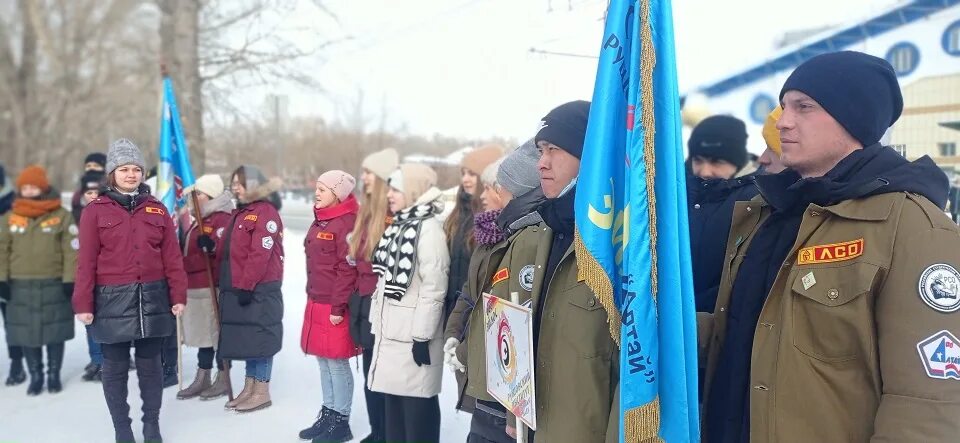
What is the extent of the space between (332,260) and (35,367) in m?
3.23

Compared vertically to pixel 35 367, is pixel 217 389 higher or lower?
lower

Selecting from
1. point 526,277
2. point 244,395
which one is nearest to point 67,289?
point 244,395

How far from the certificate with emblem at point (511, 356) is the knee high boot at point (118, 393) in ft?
9.67

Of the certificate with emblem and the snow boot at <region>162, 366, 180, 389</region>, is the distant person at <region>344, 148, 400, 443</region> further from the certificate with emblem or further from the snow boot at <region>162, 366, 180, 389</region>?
the snow boot at <region>162, 366, 180, 389</region>

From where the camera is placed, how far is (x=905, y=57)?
18531mm

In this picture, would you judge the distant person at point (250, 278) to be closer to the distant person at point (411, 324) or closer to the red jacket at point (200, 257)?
the red jacket at point (200, 257)

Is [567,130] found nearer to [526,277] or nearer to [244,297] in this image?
[526,277]

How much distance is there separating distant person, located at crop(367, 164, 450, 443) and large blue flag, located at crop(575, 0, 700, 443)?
1.92m

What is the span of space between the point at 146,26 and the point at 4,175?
553 inches

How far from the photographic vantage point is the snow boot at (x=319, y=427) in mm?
4539

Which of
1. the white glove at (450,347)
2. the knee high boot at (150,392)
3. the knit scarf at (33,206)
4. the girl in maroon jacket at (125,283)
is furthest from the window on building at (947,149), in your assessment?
the knit scarf at (33,206)

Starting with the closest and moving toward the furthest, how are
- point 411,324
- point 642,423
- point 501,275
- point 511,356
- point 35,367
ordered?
point 642,423 → point 511,356 → point 501,275 → point 411,324 → point 35,367

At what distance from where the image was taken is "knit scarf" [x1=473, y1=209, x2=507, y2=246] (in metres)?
3.06

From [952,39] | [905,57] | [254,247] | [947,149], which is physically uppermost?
[952,39]
